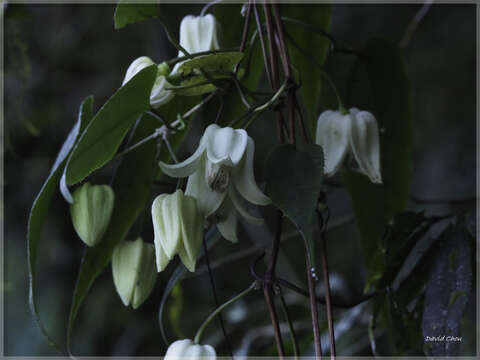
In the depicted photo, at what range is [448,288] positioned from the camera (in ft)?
1.91

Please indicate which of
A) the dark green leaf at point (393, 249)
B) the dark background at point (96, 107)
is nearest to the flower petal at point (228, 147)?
the dark green leaf at point (393, 249)

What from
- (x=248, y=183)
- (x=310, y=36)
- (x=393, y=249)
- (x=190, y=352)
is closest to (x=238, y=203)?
(x=248, y=183)

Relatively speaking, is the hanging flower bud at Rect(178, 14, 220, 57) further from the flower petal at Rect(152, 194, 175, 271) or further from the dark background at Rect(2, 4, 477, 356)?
the dark background at Rect(2, 4, 477, 356)

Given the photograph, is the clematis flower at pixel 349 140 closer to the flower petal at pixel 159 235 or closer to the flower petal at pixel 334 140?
the flower petal at pixel 334 140

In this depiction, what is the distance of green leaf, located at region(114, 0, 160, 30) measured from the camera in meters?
0.52

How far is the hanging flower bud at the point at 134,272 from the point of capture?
57 centimetres

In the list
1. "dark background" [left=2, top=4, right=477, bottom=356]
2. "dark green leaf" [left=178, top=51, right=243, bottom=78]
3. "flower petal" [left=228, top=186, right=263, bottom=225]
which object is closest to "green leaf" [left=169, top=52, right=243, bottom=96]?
"dark green leaf" [left=178, top=51, right=243, bottom=78]

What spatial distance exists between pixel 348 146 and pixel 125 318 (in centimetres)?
132

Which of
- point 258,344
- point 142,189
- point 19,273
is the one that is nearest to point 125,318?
point 19,273

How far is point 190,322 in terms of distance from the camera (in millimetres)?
1616

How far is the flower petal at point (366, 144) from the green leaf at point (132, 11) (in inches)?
8.9

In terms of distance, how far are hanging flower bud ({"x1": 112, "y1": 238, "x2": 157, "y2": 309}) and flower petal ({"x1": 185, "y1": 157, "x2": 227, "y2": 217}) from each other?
0.47 feet

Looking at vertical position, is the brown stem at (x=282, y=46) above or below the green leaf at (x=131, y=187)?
above

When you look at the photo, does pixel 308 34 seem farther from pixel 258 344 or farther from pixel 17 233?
pixel 17 233
